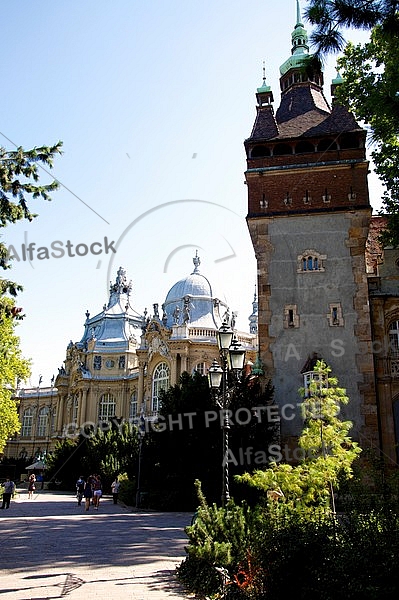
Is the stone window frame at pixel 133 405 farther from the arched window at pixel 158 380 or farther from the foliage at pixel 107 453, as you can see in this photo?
the foliage at pixel 107 453

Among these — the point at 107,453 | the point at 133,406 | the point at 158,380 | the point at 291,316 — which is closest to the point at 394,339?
the point at 291,316

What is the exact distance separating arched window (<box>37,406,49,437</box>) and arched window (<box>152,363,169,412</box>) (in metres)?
32.8

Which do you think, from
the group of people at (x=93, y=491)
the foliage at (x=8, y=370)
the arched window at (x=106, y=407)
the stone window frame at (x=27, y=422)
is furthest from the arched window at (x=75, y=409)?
the group of people at (x=93, y=491)

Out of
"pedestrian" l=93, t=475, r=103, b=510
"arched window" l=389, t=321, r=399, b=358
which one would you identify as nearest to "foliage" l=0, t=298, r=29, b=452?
"pedestrian" l=93, t=475, r=103, b=510

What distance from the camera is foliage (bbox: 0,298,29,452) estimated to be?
1238 inches

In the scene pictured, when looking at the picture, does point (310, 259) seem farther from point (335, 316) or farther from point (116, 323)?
point (116, 323)

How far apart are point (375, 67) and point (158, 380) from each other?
126 feet

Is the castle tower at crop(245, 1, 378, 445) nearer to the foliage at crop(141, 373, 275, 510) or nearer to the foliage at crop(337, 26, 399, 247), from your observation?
the foliage at crop(141, 373, 275, 510)

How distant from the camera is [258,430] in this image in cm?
2562

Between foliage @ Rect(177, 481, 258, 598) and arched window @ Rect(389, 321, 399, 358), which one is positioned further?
arched window @ Rect(389, 321, 399, 358)

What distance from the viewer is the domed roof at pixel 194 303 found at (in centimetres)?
5638

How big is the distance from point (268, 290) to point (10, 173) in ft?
52.5

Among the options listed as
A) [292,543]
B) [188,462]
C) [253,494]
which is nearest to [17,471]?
[188,462]

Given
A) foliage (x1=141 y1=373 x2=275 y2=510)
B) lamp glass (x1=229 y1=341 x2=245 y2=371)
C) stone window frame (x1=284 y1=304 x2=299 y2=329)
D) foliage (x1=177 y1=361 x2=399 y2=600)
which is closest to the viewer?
foliage (x1=177 y1=361 x2=399 y2=600)
